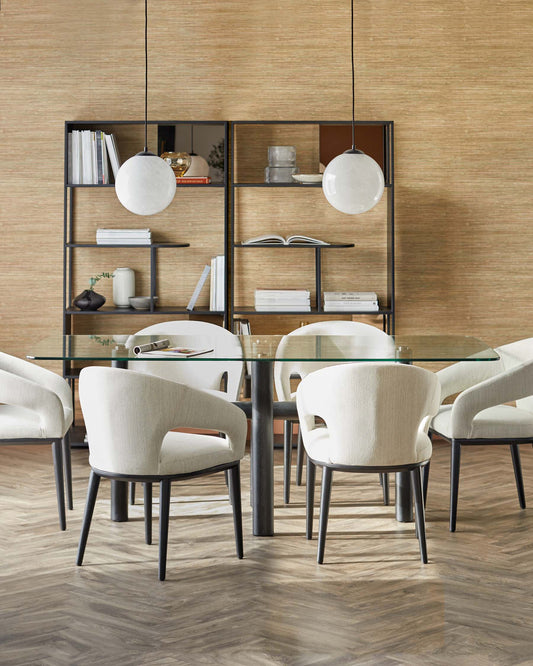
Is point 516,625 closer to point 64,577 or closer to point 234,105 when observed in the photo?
point 64,577

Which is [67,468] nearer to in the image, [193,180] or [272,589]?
[272,589]

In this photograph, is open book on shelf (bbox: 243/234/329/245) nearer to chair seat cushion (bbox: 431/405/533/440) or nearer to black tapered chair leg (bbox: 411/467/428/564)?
chair seat cushion (bbox: 431/405/533/440)

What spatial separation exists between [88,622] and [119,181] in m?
1.93

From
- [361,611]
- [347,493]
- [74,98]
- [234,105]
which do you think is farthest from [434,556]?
[74,98]

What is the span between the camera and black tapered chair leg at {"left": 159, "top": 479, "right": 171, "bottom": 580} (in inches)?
113

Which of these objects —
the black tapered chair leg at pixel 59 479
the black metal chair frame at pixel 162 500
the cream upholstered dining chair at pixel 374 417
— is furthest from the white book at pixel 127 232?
the cream upholstered dining chair at pixel 374 417

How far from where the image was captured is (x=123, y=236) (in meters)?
5.12

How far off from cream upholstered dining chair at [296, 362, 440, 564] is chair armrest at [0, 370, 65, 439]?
3.72ft

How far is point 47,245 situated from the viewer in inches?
210

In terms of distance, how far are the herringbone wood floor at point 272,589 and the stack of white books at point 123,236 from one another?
5.95ft

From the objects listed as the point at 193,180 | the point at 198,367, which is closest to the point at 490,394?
the point at 198,367

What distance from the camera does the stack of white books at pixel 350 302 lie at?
508 centimetres

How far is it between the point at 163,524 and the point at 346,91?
134 inches

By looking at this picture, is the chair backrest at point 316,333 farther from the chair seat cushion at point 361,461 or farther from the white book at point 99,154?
the white book at point 99,154
